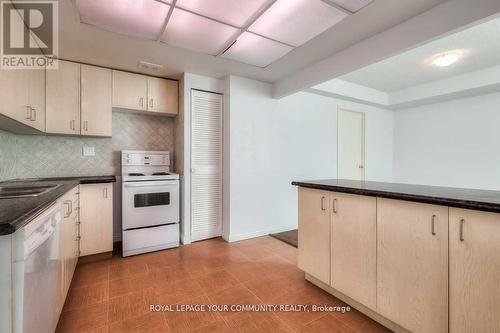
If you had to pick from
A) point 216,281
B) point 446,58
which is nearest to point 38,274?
point 216,281

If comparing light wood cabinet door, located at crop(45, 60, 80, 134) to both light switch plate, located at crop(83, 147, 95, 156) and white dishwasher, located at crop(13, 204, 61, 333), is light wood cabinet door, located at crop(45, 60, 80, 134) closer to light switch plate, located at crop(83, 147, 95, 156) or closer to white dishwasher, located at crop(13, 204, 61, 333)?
light switch plate, located at crop(83, 147, 95, 156)

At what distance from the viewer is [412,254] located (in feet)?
4.54

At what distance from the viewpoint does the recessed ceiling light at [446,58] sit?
3010 millimetres

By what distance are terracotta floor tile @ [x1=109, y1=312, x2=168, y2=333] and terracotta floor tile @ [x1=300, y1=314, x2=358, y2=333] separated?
3.29ft

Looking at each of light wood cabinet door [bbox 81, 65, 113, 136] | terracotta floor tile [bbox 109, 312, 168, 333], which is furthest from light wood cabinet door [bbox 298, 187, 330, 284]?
light wood cabinet door [bbox 81, 65, 113, 136]

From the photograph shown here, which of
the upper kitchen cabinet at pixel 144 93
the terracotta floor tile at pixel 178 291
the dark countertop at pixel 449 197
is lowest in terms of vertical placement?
the terracotta floor tile at pixel 178 291

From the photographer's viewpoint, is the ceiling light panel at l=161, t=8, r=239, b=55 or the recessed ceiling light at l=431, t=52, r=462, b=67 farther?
the recessed ceiling light at l=431, t=52, r=462, b=67

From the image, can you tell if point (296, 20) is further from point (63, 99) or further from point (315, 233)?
point (63, 99)

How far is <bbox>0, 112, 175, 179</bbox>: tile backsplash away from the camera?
2.64 metres

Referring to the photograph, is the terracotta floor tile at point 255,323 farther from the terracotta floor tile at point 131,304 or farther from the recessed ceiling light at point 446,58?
the recessed ceiling light at point 446,58

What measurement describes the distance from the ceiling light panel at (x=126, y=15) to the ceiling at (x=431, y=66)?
3.02 metres

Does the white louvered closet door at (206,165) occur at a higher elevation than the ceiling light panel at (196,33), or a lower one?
lower

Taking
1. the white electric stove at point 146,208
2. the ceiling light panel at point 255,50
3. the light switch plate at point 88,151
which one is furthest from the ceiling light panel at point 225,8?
the light switch plate at point 88,151

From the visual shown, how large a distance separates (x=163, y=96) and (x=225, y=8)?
1830 millimetres
